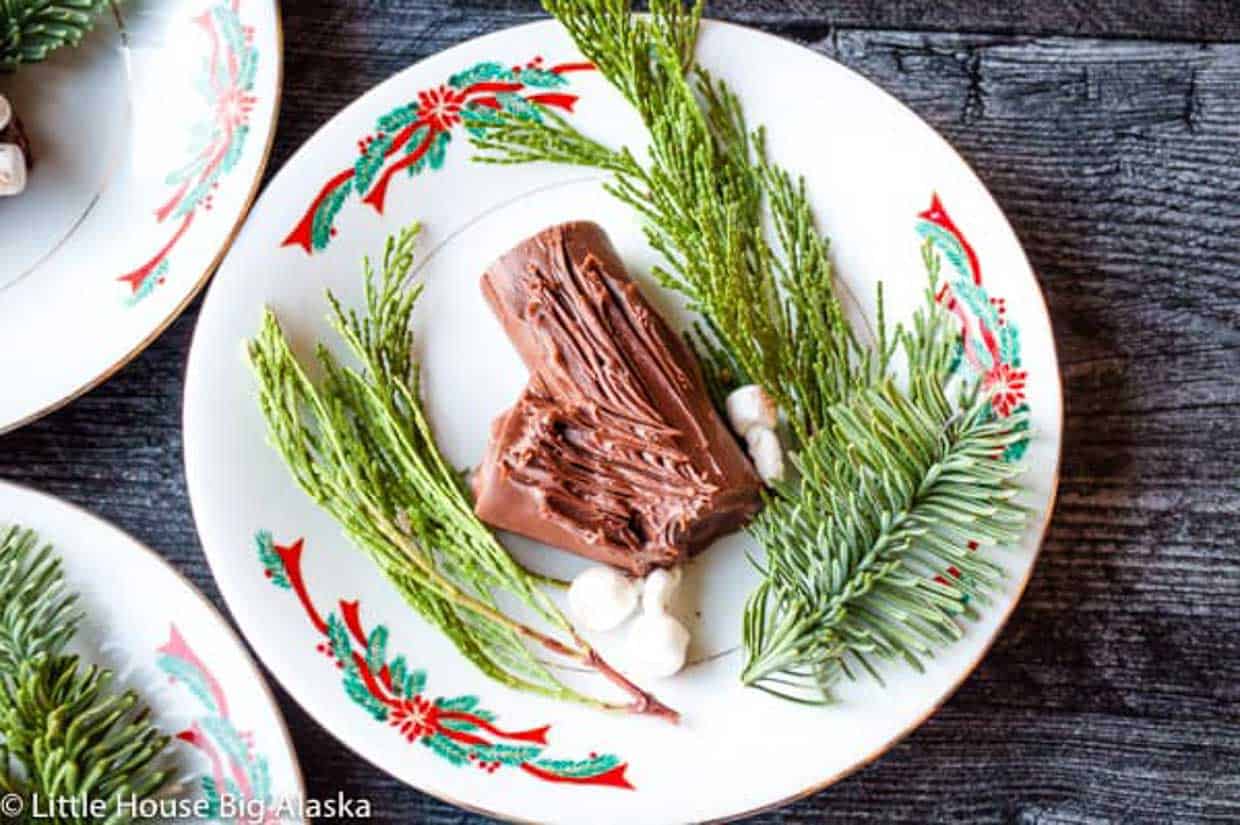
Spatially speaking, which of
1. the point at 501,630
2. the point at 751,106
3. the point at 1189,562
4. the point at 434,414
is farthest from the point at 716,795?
the point at 751,106

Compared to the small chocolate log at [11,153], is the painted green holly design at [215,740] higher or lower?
lower

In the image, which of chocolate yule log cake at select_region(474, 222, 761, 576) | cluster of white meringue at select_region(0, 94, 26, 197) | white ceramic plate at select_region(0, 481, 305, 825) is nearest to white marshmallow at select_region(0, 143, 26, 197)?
cluster of white meringue at select_region(0, 94, 26, 197)

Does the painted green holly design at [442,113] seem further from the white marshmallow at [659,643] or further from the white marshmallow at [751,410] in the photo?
the white marshmallow at [659,643]

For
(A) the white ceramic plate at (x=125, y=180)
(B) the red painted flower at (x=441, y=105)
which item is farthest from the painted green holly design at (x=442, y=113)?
(A) the white ceramic plate at (x=125, y=180)

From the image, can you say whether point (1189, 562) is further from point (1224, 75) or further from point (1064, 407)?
point (1224, 75)

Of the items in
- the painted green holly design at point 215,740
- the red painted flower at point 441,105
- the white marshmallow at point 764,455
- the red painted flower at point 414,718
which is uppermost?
the red painted flower at point 441,105

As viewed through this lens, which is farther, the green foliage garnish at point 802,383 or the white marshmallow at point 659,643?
the white marshmallow at point 659,643

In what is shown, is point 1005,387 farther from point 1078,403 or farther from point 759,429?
point 759,429
